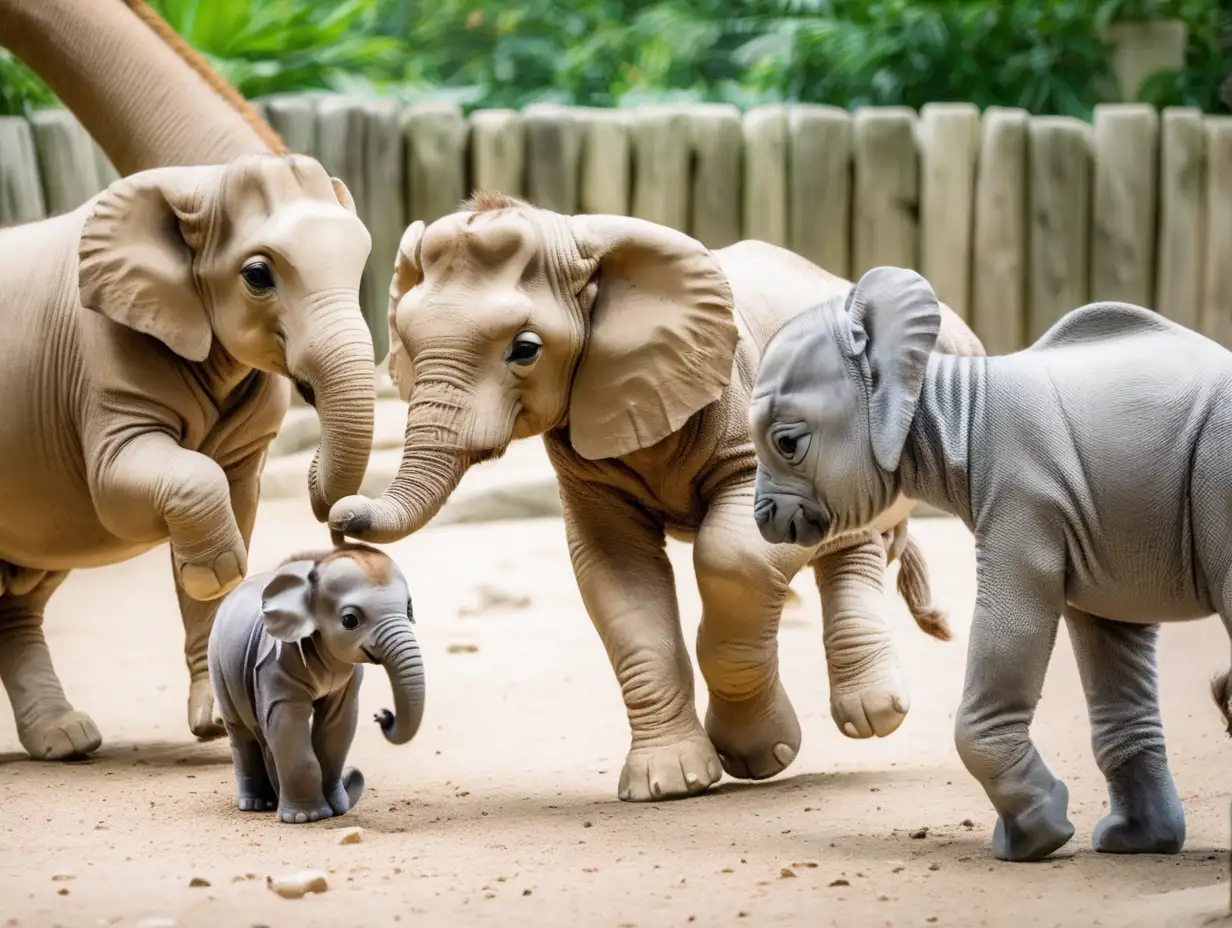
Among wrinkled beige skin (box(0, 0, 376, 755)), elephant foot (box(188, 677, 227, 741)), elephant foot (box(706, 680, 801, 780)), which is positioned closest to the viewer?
elephant foot (box(706, 680, 801, 780))

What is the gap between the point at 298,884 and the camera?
3.78 meters

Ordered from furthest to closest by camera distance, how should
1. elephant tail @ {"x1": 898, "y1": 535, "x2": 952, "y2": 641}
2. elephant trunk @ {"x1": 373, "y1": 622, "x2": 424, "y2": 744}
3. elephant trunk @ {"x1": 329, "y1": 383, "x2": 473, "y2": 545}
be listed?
1. elephant tail @ {"x1": 898, "y1": 535, "x2": 952, "y2": 641}
2. elephant trunk @ {"x1": 329, "y1": 383, "x2": 473, "y2": 545}
3. elephant trunk @ {"x1": 373, "y1": 622, "x2": 424, "y2": 744}

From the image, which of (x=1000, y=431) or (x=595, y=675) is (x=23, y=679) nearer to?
(x=595, y=675)

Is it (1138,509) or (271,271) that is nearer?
(1138,509)

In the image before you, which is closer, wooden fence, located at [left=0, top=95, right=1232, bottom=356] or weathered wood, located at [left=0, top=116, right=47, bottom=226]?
weathered wood, located at [left=0, top=116, right=47, bottom=226]

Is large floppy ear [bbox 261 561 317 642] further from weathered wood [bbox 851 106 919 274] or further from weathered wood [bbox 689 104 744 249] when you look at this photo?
weathered wood [bbox 851 106 919 274]

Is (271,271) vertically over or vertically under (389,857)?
over

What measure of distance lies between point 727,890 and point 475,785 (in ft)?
5.14

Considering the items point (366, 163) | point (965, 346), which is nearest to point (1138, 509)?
point (965, 346)

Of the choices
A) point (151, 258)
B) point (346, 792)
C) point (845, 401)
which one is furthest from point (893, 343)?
point (151, 258)

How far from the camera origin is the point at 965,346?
17.8 ft

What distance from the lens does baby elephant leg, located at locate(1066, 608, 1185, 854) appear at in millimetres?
4160

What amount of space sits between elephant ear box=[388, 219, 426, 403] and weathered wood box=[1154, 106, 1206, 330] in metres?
6.21

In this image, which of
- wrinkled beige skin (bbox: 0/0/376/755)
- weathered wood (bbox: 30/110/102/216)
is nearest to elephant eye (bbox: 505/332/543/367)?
wrinkled beige skin (bbox: 0/0/376/755)
